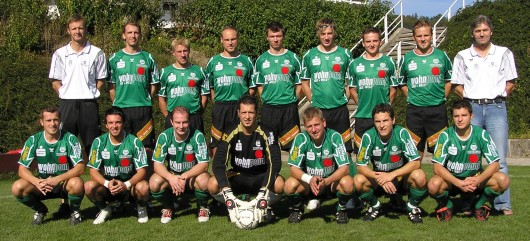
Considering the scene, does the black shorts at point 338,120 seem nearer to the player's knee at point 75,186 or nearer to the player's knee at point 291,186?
the player's knee at point 291,186

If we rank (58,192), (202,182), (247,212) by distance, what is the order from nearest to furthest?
(247,212), (202,182), (58,192)

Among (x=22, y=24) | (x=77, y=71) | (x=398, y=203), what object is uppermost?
(x=22, y=24)

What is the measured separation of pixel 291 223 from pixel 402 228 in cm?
106

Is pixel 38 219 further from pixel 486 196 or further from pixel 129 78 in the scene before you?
pixel 486 196

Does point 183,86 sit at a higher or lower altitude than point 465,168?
higher

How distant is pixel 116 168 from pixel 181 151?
2.21 feet

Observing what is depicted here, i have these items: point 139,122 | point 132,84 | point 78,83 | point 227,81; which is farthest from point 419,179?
point 78,83

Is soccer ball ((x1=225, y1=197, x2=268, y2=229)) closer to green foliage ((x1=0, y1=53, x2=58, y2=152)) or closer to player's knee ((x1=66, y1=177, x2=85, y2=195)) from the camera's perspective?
player's knee ((x1=66, y1=177, x2=85, y2=195))

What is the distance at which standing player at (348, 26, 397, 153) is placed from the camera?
22.6ft

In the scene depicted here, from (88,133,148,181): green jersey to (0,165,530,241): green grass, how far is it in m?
0.51

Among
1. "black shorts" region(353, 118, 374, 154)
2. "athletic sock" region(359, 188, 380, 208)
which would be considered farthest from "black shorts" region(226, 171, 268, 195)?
"black shorts" region(353, 118, 374, 154)

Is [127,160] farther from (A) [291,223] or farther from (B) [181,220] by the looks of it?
(A) [291,223]

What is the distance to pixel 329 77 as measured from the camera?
7.07m

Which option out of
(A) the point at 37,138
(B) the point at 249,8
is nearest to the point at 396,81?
(A) the point at 37,138
